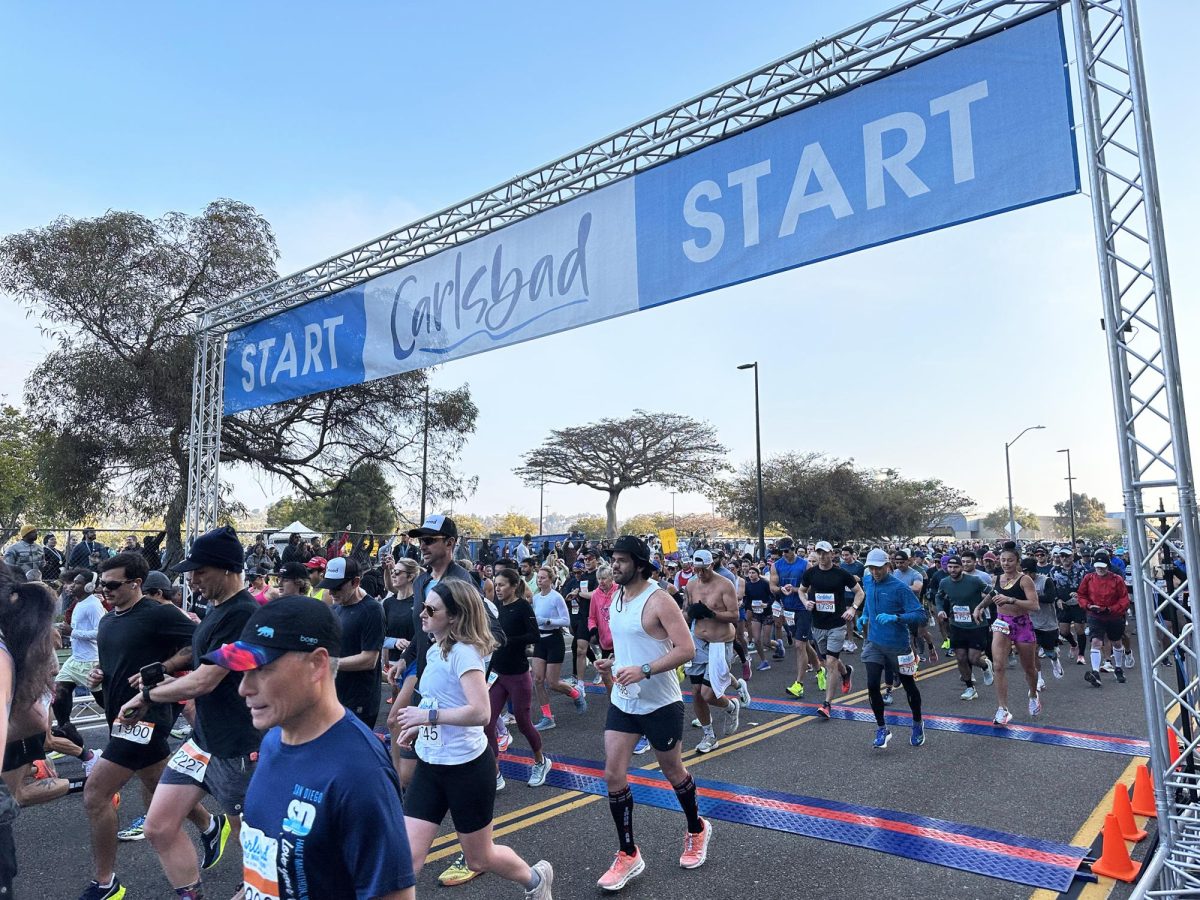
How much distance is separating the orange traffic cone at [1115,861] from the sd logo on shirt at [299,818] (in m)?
4.43

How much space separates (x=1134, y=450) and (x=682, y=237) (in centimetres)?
466

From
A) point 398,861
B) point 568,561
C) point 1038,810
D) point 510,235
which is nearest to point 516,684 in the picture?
point 1038,810

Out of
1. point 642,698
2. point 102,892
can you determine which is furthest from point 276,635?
point 102,892

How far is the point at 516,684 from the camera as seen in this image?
6.35m

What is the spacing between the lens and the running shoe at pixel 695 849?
4.44m

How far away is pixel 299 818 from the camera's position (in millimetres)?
1801

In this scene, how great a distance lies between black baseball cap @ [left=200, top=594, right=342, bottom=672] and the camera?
6.05 ft

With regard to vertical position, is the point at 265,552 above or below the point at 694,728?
above

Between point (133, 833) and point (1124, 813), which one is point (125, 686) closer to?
point (133, 833)

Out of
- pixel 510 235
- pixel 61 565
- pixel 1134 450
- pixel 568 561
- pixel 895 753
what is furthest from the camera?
pixel 568 561

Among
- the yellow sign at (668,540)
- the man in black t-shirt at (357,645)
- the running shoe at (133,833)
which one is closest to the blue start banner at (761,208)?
the man in black t-shirt at (357,645)

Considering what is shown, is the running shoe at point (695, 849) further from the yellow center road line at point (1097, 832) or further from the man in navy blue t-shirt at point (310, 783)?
the man in navy blue t-shirt at point (310, 783)

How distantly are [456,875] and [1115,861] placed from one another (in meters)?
3.66

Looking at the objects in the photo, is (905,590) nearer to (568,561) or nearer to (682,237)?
(682,237)
